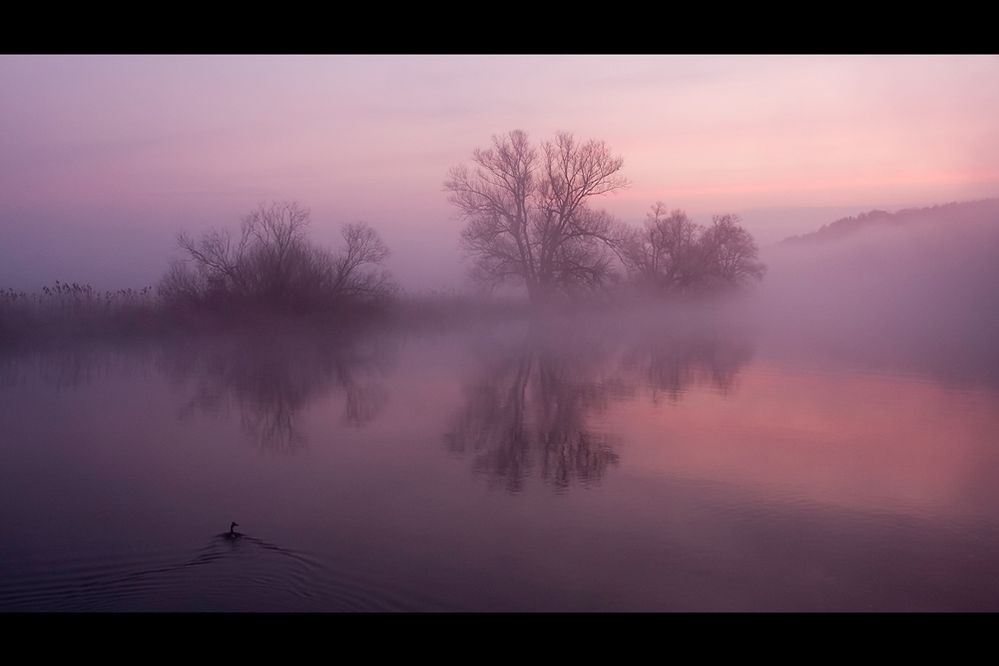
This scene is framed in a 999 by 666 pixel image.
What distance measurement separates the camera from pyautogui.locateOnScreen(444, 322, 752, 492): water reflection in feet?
19.8

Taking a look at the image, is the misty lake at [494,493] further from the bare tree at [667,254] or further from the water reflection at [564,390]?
the bare tree at [667,254]

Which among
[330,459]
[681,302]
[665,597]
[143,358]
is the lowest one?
[665,597]

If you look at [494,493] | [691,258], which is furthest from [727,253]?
[494,493]

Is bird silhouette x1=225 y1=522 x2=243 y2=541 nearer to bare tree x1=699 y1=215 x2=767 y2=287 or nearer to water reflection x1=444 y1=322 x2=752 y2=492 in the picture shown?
water reflection x1=444 y1=322 x2=752 y2=492

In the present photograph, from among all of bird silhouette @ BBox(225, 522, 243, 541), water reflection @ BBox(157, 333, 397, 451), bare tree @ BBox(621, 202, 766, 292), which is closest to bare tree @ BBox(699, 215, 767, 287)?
bare tree @ BBox(621, 202, 766, 292)

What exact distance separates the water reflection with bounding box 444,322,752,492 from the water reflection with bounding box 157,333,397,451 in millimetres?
1378

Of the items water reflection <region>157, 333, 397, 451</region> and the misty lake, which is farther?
water reflection <region>157, 333, 397, 451</region>

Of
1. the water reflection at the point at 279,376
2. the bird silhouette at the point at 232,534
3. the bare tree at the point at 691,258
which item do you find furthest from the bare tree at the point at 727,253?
the bird silhouette at the point at 232,534

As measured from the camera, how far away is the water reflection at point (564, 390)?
6.03m

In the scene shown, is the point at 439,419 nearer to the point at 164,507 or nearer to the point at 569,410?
the point at 569,410

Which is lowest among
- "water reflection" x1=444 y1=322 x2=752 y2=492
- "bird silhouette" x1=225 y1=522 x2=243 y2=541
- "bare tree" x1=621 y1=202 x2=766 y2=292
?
"bird silhouette" x1=225 y1=522 x2=243 y2=541
